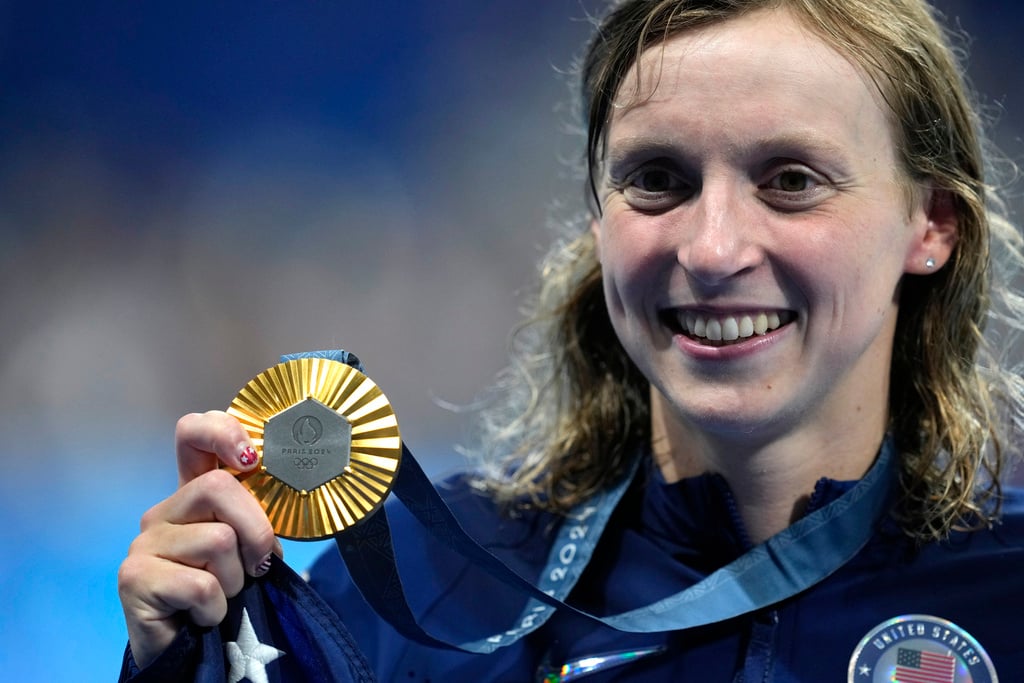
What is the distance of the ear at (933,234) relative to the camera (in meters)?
1.81

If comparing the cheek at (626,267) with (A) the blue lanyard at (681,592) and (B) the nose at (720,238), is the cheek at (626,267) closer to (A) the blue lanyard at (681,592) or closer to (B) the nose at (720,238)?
(B) the nose at (720,238)

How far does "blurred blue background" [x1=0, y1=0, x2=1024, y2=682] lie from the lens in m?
3.40

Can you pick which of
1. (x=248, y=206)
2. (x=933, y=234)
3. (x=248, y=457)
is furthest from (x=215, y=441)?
(x=248, y=206)

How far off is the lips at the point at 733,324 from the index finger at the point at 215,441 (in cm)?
71

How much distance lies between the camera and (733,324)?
1660 millimetres

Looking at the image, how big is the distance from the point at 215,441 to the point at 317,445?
126 millimetres

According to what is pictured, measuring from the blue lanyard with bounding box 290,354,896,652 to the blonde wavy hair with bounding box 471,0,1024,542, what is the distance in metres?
0.11

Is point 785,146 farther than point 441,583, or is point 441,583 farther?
point 441,583

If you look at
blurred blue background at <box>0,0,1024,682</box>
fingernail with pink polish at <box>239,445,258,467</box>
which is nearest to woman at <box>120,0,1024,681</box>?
fingernail with pink polish at <box>239,445,258,467</box>

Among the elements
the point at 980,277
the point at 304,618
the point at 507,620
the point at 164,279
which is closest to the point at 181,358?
the point at 164,279

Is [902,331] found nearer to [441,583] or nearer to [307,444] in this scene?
[441,583]

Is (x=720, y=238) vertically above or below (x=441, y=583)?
above

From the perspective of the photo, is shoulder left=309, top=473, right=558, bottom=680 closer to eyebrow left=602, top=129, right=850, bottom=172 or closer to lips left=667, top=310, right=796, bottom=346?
lips left=667, top=310, right=796, bottom=346

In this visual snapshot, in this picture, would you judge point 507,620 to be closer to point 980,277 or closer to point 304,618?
point 304,618
